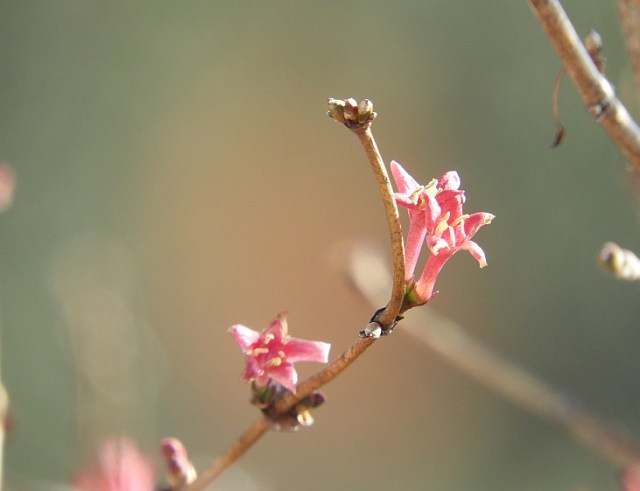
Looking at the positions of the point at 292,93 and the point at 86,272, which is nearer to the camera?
the point at 86,272

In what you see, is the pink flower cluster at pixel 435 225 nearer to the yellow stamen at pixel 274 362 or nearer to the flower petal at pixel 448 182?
the flower petal at pixel 448 182

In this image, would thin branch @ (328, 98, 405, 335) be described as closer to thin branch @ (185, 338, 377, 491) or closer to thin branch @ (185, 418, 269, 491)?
thin branch @ (185, 338, 377, 491)

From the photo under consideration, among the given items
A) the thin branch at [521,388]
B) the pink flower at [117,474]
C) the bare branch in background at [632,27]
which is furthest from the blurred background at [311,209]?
the bare branch in background at [632,27]

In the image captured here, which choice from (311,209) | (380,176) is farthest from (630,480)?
(311,209)

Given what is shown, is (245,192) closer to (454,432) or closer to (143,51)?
(143,51)

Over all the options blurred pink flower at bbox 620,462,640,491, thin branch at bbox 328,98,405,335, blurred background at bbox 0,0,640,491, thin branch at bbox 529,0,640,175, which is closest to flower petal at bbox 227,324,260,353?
thin branch at bbox 328,98,405,335

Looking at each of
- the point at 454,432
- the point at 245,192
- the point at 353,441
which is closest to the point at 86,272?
the point at 245,192
